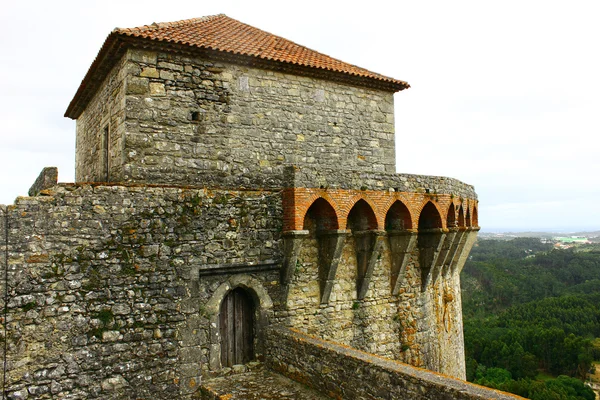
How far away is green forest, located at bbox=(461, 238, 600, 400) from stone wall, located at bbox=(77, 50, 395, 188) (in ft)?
112

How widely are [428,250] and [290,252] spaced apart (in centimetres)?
397

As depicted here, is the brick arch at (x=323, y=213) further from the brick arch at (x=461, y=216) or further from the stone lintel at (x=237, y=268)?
the brick arch at (x=461, y=216)

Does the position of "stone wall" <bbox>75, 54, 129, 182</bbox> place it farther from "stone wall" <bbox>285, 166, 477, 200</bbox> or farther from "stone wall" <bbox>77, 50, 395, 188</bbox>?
"stone wall" <bbox>285, 166, 477, 200</bbox>

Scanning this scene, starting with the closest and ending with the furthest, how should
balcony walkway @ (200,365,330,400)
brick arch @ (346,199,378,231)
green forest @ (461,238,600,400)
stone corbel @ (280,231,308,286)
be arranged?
1. balcony walkway @ (200,365,330,400)
2. stone corbel @ (280,231,308,286)
3. brick arch @ (346,199,378,231)
4. green forest @ (461,238,600,400)

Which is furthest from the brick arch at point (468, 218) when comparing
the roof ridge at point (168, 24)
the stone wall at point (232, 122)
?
the roof ridge at point (168, 24)

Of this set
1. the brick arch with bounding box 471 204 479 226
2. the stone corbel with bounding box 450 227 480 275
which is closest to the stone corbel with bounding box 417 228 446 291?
the stone corbel with bounding box 450 227 480 275

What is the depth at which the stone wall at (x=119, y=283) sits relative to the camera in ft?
19.4

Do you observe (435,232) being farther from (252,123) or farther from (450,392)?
(450,392)

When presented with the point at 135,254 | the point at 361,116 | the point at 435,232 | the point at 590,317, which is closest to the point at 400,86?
the point at 361,116

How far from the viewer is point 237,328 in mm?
8109

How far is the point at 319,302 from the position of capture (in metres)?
8.75

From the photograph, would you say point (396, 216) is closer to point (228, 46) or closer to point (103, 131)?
point (228, 46)

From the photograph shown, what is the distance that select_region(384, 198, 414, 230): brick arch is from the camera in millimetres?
9156

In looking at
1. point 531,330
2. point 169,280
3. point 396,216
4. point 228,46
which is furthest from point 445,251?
point 531,330
